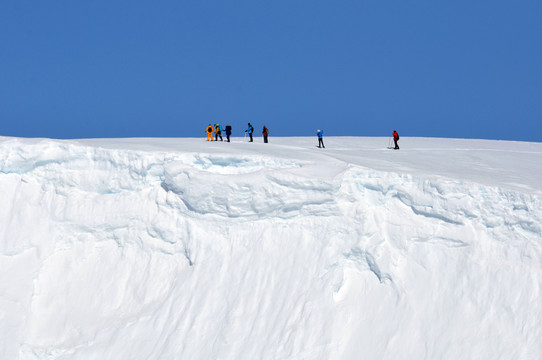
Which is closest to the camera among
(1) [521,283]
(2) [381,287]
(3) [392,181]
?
(1) [521,283]

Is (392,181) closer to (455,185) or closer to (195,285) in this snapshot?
(455,185)

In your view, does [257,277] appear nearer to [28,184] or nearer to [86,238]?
[86,238]

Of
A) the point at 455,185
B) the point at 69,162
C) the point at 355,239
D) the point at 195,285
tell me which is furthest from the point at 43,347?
the point at 455,185

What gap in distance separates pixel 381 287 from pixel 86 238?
8855mm

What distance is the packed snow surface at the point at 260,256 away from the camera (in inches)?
563

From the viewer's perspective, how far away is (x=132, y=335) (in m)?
15.7

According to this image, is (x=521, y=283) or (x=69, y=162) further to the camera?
(x=69, y=162)

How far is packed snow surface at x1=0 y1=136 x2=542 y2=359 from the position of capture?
46.9 ft

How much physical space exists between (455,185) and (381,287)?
3395 millimetres

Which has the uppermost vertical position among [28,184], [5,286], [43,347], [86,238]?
[28,184]

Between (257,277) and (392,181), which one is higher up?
(392,181)

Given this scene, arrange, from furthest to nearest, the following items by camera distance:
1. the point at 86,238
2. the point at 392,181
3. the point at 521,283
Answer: the point at 86,238, the point at 392,181, the point at 521,283

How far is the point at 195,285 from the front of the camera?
1620 centimetres

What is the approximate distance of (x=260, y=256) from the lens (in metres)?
16.1
